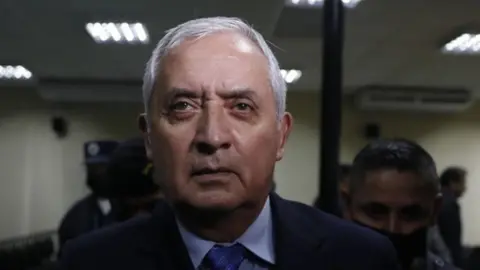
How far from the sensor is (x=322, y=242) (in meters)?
0.49

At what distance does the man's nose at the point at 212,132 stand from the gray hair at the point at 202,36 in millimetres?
44

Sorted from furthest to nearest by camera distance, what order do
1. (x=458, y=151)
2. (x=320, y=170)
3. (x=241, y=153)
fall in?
(x=458, y=151) → (x=320, y=170) → (x=241, y=153)

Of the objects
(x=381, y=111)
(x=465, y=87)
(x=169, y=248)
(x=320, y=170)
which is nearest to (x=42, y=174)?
(x=381, y=111)

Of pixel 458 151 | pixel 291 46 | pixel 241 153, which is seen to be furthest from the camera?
pixel 458 151

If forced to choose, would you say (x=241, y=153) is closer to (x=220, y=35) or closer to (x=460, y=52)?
Result: (x=220, y=35)

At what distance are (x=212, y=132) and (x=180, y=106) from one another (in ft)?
0.10

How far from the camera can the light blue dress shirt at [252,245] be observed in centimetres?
44

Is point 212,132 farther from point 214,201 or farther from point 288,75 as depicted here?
point 288,75

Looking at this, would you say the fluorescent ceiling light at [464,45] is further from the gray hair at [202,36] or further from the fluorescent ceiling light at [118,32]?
the gray hair at [202,36]

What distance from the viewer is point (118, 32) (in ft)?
8.13

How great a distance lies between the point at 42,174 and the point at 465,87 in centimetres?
218

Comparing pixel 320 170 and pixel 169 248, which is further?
pixel 320 170

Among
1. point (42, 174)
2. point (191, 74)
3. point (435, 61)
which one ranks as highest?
point (435, 61)

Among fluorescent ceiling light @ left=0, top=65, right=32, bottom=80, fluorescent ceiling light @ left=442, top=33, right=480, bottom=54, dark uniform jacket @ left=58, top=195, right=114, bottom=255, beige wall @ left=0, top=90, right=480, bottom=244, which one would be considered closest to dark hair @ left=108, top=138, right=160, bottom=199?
dark uniform jacket @ left=58, top=195, right=114, bottom=255
